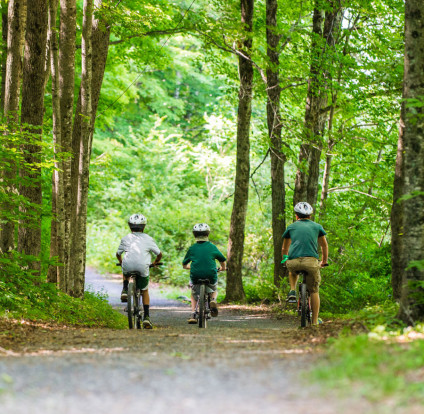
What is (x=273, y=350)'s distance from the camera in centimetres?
642

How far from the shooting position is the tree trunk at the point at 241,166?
17.8m

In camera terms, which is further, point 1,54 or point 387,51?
point 1,54

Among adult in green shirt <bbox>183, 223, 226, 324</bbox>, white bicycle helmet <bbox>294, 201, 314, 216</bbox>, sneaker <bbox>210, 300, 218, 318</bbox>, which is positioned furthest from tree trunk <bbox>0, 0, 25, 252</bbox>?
white bicycle helmet <bbox>294, 201, 314, 216</bbox>

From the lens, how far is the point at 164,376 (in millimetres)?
4793

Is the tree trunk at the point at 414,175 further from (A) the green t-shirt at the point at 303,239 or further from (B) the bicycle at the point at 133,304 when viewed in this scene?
(B) the bicycle at the point at 133,304

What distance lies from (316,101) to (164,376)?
1324 centimetres

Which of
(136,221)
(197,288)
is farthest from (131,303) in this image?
(136,221)

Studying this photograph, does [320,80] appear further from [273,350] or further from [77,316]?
[273,350]

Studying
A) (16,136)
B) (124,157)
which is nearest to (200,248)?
(16,136)

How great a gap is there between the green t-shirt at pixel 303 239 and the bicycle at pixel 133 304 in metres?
2.68

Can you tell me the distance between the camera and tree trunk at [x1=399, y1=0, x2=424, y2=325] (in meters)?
7.08

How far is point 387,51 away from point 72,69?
7.94 m

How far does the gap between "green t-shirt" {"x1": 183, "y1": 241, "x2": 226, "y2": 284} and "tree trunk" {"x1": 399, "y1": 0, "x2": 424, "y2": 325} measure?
418 cm

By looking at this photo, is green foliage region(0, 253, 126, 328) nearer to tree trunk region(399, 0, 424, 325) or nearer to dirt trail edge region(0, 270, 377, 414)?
dirt trail edge region(0, 270, 377, 414)
